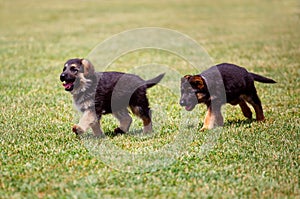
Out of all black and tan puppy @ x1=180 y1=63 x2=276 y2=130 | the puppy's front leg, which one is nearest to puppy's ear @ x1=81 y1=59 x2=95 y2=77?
the puppy's front leg

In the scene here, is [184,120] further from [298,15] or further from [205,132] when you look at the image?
[298,15]

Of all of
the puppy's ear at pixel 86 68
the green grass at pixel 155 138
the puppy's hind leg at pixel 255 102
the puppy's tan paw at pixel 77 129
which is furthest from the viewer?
the puppy's hind leg at pixel 255 102

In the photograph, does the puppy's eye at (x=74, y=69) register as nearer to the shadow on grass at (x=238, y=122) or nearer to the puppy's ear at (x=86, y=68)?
the puppy's ear at (x=86, y=68)

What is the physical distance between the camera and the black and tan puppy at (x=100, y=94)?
307 inches

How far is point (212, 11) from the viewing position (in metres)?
33.5

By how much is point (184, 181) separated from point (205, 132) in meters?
2.19

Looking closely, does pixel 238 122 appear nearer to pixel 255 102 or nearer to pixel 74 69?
pixel 255 102

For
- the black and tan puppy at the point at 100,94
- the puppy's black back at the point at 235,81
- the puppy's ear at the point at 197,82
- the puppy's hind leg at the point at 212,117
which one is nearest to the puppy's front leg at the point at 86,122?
the black and tan puppy at the point at 100,94

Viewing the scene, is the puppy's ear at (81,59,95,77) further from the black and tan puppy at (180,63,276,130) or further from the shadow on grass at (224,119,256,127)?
the shadow on grass at (224,119,256,127)

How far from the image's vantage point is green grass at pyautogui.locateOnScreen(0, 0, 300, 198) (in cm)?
596

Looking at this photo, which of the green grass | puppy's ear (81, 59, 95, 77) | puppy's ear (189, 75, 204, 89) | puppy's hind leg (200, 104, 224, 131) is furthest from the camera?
puppy's hind leg (200, 104, 224, 131)

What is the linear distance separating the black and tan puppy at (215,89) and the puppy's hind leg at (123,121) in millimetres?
915

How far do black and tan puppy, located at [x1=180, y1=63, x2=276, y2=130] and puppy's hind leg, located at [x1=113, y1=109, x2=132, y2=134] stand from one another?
915 millimetres

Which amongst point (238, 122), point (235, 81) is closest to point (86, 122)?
point (235, 81)
